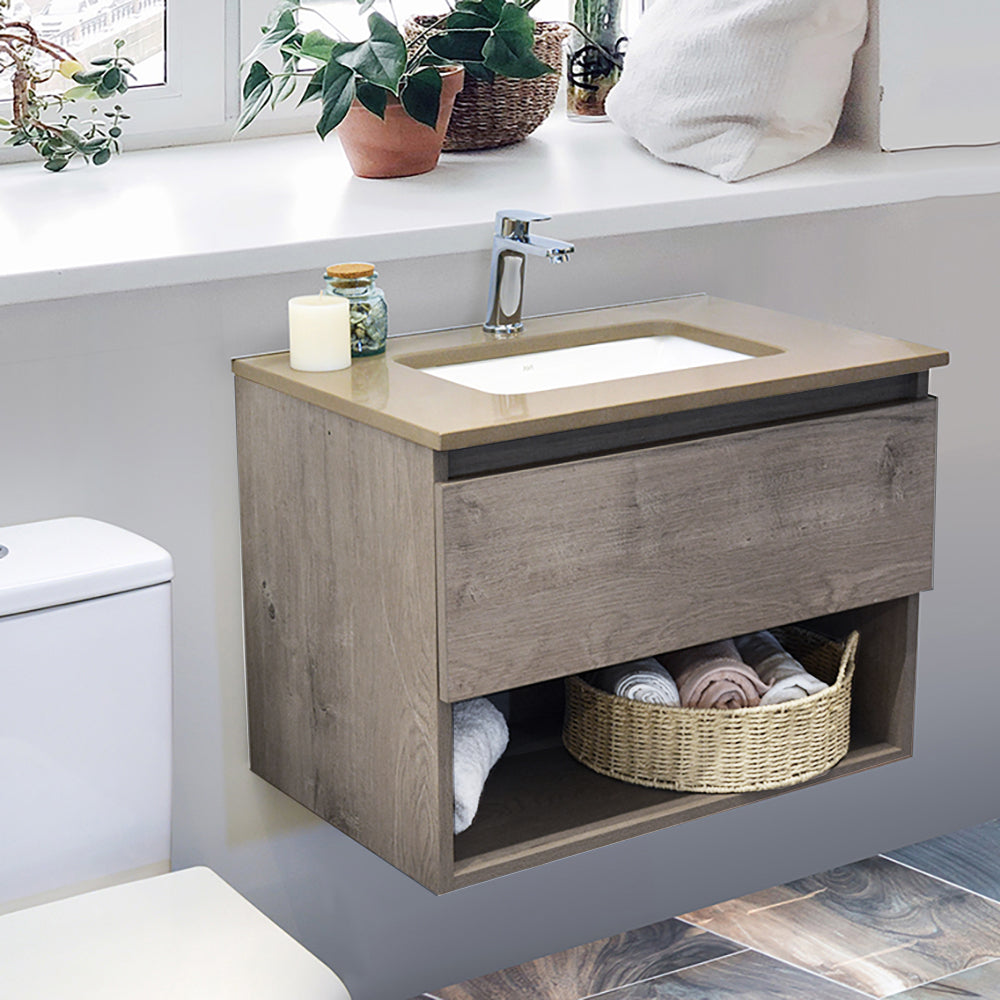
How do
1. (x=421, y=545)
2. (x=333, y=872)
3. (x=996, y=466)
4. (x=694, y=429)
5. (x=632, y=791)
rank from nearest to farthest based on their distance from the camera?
(x=421, y=545) < (x=694, y=429) < (x=632, y=791) < (x=333, y=872) < (x=996, y=466)

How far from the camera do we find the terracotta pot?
2021 mm

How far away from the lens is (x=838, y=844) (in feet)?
8.13

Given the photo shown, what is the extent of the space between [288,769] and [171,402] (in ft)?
1.47

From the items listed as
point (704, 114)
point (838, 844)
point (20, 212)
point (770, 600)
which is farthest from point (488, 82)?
point (838, 844)

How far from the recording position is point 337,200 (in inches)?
77.8

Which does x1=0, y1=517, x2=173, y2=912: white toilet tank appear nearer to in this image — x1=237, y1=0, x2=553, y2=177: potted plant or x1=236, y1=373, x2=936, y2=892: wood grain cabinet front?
x1=236, y1=373, x2=936, y2=892: wood grain cabinet front

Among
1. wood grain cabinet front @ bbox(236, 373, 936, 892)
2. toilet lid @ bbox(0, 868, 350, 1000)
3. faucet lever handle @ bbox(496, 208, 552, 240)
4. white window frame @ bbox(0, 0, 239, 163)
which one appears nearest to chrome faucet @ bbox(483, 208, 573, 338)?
faucet lever handle @ bbox(496, 208, 552, 240)

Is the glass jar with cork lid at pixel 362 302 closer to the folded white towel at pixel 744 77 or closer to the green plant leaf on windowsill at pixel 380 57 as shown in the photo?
the green plant leaf on windowsill at pixel 380 57

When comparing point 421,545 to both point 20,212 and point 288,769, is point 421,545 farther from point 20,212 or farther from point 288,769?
point 20,212

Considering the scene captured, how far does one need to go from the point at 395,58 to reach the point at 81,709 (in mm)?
831

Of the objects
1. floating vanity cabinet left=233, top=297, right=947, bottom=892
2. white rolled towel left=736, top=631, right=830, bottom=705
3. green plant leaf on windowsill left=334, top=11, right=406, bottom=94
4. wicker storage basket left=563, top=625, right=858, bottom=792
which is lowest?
wicker storage basket left=563, top=625, right=858, bottom=792

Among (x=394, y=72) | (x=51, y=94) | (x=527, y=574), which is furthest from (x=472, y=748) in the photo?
(x=51, y=94)

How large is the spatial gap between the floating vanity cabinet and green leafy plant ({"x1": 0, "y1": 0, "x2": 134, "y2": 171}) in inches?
18.6

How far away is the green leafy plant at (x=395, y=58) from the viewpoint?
189cm
